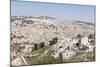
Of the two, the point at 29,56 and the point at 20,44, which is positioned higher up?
the point at 20,44

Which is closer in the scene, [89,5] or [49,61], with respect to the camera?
[49,61]

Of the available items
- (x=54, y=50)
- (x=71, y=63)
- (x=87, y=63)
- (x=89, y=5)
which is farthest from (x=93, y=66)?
(x=89, y=5)

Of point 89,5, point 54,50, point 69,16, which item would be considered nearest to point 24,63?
point 54,50

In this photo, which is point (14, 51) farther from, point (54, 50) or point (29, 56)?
point (54, 50)

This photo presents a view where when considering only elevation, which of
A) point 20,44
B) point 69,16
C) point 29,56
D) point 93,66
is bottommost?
point 93,66
